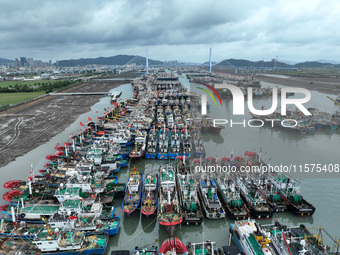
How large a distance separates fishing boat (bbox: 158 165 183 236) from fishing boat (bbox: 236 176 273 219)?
20.2 ft

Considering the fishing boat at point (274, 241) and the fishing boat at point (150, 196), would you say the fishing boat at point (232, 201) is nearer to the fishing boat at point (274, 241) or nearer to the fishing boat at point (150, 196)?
the fishing boat at point (274, 241)

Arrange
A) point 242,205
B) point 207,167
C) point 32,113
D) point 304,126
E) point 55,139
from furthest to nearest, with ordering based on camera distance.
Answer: point 32,113
point 304,126
point 55,139
point 207,167
point 242,205

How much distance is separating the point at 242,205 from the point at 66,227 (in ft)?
44.1

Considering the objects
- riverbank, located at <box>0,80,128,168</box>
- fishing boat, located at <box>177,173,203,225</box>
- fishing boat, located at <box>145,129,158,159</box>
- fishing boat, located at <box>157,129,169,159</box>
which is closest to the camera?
fishing boat, located at <box>177,173,203,225</box>

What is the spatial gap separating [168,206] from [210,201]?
3.57 metres

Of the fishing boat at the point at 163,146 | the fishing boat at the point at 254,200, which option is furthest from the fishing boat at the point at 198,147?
the fishing boat at the point at 254,200

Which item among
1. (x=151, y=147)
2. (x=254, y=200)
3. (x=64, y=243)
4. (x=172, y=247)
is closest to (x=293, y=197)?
(x=254, y=200)

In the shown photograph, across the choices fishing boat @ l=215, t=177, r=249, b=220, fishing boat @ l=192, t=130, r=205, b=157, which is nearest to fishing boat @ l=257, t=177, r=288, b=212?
fishing boat @ l=215, t=177, r=249, b=220

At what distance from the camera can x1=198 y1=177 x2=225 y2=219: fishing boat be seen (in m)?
16.7

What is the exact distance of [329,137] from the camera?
3456cm

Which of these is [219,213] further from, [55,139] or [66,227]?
[55,139]

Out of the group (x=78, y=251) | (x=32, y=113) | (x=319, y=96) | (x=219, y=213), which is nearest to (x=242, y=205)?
(x=219, y=213)

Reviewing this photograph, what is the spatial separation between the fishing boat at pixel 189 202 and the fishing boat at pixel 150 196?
223cm

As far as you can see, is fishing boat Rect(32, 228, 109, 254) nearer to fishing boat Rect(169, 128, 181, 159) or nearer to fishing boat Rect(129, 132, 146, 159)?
fishing boat Rect(129, 132, 146, 159)
